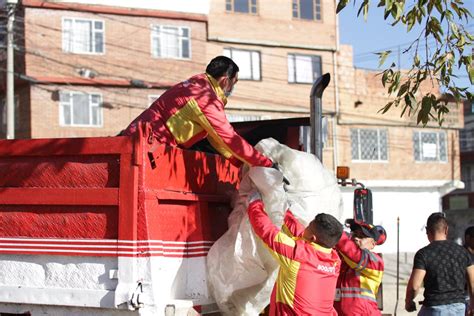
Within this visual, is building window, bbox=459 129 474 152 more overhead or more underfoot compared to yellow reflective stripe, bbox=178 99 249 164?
more overhead

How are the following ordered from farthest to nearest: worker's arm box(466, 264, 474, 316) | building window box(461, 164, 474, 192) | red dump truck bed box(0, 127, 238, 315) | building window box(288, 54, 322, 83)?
building window box(461, 164, 474, 192) → building window box(288, 54, 322, 83) → worker's arm box(466, 264, 474, 316) → red dump truck bed box(0, 127, 238, 315)

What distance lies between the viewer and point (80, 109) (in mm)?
26562

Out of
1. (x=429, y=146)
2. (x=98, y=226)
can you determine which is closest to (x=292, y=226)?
(x=98, y=226)

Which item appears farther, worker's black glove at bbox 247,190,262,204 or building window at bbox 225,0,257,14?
building window at bbox 225,0,257,14

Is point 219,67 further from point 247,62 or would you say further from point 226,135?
point 247,62

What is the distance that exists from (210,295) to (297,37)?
26.3m

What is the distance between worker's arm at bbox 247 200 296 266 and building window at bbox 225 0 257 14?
25100 mm

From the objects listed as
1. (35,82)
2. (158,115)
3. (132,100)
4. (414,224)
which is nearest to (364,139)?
(414,224)

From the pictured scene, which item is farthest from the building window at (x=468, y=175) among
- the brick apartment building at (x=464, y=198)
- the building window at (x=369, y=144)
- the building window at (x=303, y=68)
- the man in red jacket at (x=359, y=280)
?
the man in red jacket at (x=359, y=280)

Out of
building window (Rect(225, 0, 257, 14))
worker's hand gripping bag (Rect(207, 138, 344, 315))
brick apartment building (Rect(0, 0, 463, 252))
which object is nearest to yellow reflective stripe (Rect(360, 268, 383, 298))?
worker's hand gripping bag (Rect(207, 138, 344, 315))

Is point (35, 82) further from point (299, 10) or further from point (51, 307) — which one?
point (51, 307)

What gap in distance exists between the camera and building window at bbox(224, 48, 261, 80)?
29.0 meters

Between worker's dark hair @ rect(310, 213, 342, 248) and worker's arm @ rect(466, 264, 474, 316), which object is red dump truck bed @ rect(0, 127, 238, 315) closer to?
worker's dark hair @ rect(310, 213, 342, 248)

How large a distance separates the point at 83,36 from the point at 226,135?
22.8 meters
